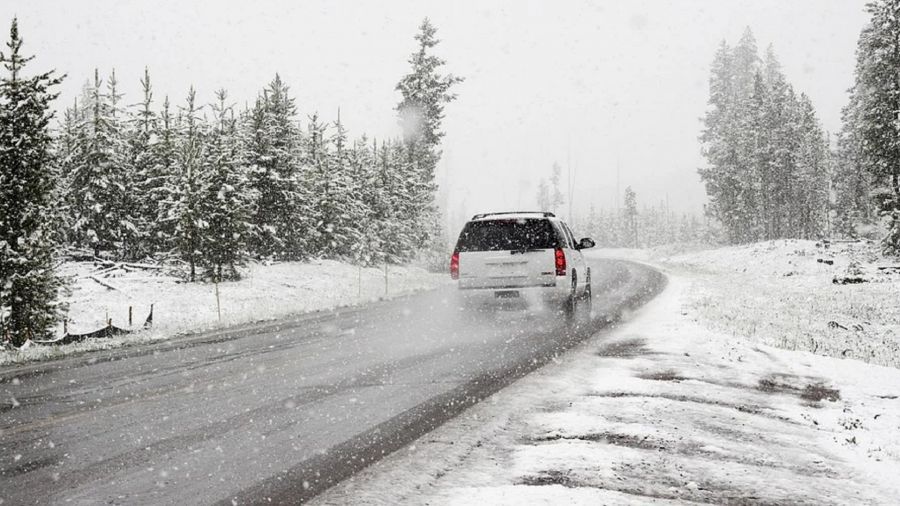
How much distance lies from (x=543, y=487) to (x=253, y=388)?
407 cm

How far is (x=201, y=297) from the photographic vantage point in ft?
74.0

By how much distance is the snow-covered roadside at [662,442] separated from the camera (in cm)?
368

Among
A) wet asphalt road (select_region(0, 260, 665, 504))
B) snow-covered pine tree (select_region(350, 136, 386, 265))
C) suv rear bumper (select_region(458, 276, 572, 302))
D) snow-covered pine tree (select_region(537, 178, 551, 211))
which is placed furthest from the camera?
snow-covered pine tree (select_region(537, 178, 551, 211))

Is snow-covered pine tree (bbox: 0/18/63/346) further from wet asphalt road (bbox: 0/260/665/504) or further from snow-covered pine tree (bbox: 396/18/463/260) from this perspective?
snow-covered pine tree (bbox: 396/18/463/260)

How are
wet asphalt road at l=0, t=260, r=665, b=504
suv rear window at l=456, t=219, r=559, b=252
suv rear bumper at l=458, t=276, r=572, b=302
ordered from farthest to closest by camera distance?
suv rear window at l=456, t=219, r=559, b=252 → suv rear bumper at l=458, t=276, r=572, b=302 → wet asphalt road at l=0, t=260, r=665, b=504

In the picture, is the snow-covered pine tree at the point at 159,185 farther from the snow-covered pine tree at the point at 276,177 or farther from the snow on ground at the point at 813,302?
the snow on ground at the point at 813,302

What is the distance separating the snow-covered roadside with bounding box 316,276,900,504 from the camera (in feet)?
12.1

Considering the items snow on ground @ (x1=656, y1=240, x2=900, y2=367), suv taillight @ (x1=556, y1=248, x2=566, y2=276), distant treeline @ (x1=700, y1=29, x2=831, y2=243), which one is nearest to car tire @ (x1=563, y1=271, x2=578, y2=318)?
suv taillight @ (x1=556, y1=248, x2=566, y2=276)

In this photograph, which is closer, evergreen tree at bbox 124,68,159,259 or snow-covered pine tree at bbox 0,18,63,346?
snow-covered pine tree at bbox 0,18,63,346

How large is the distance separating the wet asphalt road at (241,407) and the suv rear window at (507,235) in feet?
5.49

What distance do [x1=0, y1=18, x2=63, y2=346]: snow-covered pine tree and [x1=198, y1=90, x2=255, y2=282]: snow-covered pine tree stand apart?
8925 mm

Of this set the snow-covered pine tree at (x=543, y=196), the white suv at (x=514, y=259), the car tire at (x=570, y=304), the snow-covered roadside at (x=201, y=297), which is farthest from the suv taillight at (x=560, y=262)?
the snow-covered pine tree at (x=543, y=196)

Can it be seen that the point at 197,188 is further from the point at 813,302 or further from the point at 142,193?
the point at 813,302

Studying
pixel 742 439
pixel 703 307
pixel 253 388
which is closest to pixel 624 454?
pixel 742 439
